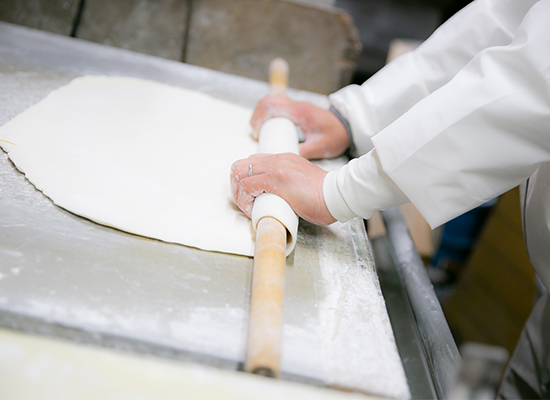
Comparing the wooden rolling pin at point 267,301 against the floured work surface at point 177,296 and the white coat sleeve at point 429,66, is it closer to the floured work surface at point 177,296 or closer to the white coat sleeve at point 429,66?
the floured work surface at point 177,296

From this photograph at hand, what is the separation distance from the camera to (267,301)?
61cm

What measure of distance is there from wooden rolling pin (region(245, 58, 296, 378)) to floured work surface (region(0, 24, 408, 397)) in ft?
0.15

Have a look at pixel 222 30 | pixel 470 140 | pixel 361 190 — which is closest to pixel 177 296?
pixel 361 190

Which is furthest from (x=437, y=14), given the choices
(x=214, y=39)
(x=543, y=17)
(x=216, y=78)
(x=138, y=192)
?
(x=138, y=192)

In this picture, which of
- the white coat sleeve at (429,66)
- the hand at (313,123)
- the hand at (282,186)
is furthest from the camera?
the hand at (313,123)

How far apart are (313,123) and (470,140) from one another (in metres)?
0.56

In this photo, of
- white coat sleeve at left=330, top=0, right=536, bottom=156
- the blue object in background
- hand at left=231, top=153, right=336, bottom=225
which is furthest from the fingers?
the blue object in background

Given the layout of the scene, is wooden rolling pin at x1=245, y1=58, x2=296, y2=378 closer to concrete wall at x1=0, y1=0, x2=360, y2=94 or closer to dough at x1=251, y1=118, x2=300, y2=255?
dough at x1=251, y1=118, x2=300, y2=255

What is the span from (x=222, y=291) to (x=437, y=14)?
12.3ft

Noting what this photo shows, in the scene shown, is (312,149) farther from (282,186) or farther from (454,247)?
(454,247)

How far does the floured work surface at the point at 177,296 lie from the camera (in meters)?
0.57

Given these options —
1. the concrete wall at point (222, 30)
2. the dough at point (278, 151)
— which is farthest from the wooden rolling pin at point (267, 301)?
the concrete wall at point (222, 30)

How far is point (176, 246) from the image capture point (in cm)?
76

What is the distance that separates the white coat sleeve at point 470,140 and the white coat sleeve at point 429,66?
0.29 metres
